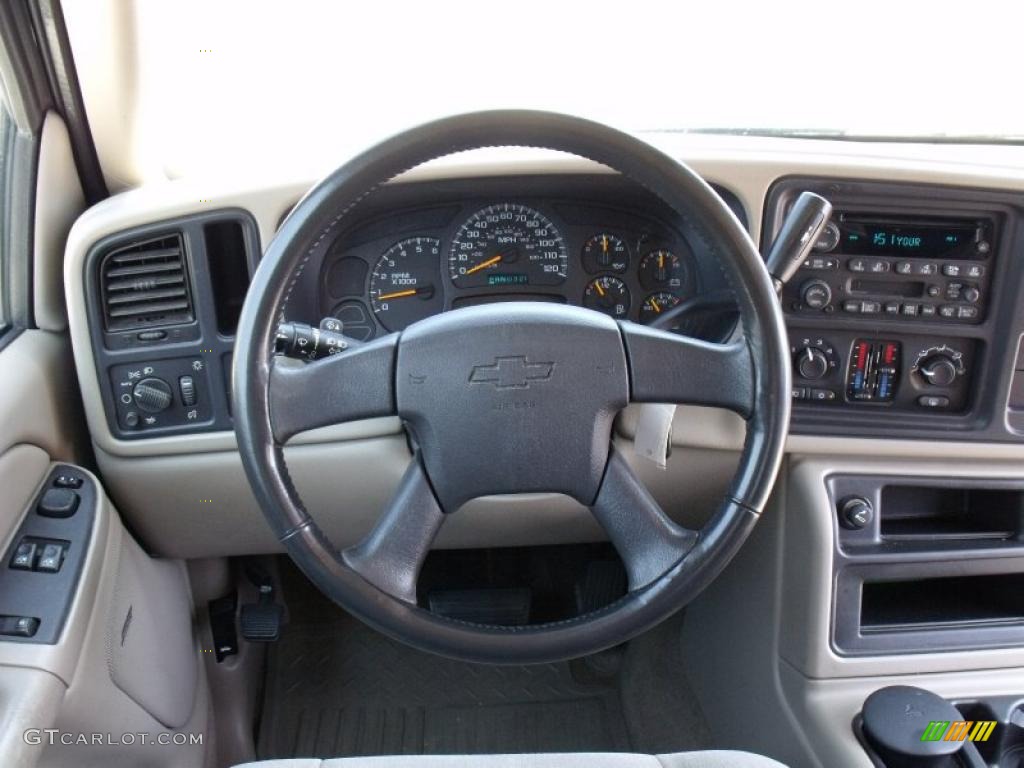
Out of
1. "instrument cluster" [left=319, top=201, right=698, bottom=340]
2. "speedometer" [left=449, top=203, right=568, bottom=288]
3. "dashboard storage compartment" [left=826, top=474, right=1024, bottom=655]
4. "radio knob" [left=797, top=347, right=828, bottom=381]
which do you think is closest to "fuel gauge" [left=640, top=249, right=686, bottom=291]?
"instrument cluster" [left=319, top=201, right=698, bottom=340]

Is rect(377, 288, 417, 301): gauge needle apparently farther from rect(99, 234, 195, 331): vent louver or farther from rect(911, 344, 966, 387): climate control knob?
rect(911, 344, 966, 387): climate control knob

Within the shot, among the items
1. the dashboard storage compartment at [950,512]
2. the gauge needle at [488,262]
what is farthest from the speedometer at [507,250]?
the dashboard storage compartment at [950,512]

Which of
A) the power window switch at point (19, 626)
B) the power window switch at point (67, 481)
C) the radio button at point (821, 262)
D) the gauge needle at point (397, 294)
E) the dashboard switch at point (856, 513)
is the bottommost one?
the dashboard switch at point (856, 513)

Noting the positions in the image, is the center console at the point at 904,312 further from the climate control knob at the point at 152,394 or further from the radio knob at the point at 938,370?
the climate control knob at the point at 152,394

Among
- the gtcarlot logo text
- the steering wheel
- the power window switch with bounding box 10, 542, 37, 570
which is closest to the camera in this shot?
the steering wheel

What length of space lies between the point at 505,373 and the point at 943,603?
1.17 meters

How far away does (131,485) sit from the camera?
5.27 ft

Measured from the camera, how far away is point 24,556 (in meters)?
1.31

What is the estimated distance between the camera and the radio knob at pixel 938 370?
153 cm

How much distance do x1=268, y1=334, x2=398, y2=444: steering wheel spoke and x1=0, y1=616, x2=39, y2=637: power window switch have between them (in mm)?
524

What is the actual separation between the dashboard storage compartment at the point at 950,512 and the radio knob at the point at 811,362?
27cm

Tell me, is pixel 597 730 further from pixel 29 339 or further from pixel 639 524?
pixel 29 339

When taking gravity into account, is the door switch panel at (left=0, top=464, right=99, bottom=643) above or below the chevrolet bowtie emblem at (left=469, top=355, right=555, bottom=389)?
below

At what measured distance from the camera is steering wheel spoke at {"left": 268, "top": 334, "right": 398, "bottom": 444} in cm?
104
